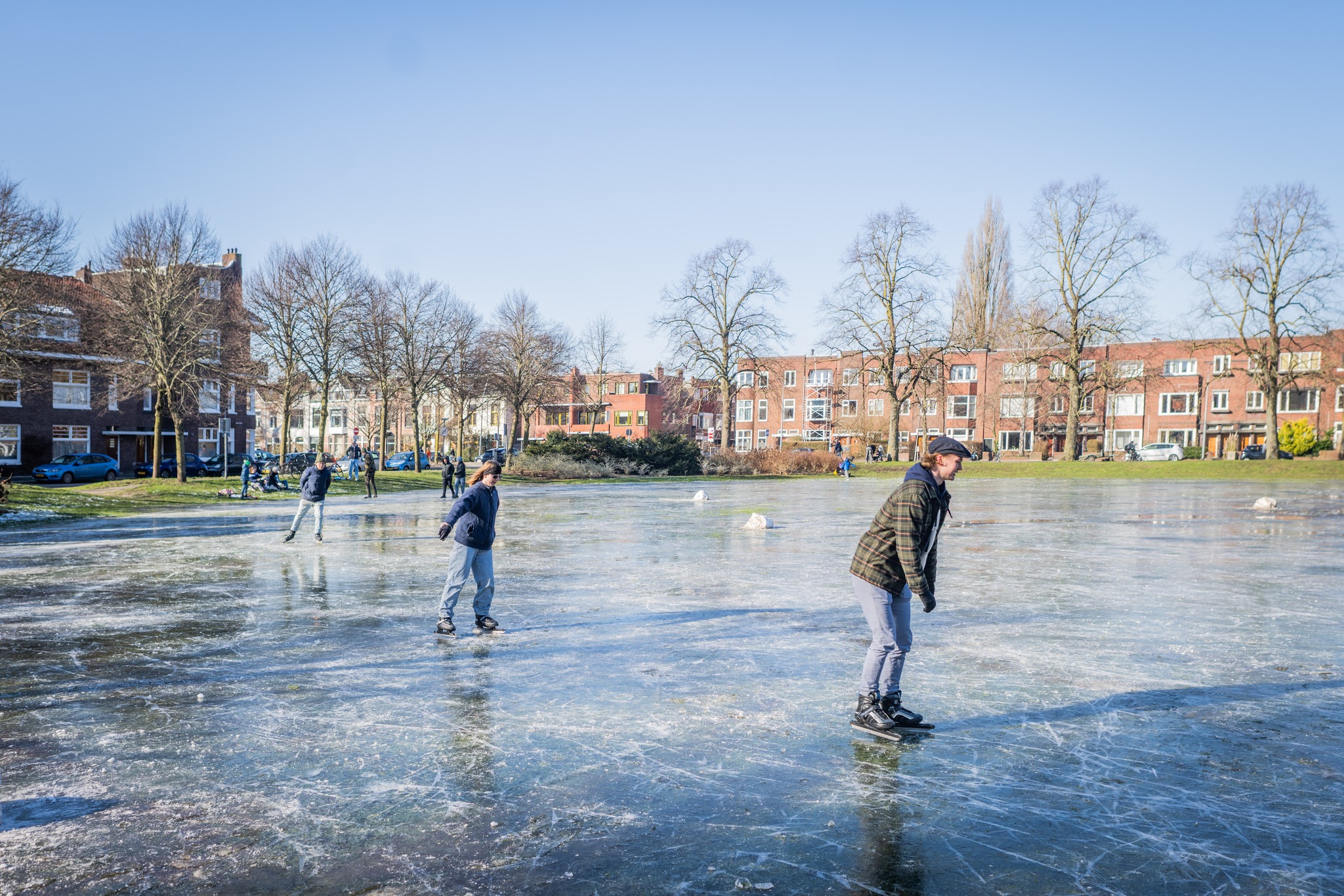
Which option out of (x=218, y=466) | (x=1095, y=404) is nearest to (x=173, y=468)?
(x=218, y=466)

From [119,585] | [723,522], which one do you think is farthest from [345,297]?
[119,585]

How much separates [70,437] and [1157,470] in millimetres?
57644

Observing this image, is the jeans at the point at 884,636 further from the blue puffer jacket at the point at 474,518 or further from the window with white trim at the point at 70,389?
the window with white trim at the point at 70,389

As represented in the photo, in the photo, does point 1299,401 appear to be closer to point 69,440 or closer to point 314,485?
point 314,485

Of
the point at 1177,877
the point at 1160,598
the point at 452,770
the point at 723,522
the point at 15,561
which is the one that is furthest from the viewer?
the point at 723,522

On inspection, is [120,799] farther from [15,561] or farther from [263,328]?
[263,328]

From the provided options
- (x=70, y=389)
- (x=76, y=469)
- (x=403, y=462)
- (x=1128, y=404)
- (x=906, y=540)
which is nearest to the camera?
(x=906, y=540)

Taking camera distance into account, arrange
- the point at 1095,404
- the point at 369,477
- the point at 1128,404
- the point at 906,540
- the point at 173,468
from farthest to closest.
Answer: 1. the point at 1095,404
2. the point at 1128,404
3. the point at 173,468
4. the point at 369,477
5. the point at 906,540

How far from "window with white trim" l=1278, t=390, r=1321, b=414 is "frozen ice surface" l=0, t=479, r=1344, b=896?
73.1m

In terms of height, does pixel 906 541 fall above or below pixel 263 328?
below

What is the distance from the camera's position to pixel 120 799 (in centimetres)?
452

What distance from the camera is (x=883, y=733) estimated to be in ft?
18.2

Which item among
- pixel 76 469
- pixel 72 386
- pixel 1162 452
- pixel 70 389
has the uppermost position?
pixel 72 386

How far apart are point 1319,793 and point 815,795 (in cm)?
262
